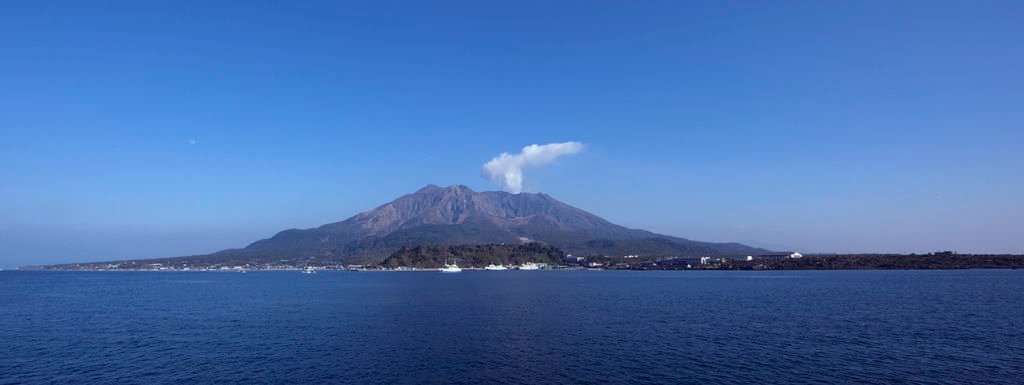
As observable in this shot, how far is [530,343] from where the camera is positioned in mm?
34688

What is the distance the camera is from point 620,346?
108ft

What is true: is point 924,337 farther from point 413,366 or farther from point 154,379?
point 154,379

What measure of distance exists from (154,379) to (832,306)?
169 feet

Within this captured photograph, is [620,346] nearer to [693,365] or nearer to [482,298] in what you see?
[693,365]

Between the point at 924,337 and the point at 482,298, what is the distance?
43.4 metres

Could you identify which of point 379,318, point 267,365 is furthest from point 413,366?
point 379,318

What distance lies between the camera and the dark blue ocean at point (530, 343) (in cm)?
2630

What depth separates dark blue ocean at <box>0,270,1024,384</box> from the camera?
86.3 ft

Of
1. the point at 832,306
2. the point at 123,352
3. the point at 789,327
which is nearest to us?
the point at 123,352

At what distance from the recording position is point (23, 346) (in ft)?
114

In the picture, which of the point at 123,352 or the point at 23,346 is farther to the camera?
the point at 23,346

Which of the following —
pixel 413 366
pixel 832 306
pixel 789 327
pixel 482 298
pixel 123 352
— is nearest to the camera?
pixel 413 366

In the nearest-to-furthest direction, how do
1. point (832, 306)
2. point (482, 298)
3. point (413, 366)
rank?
1. point (413, 366)
2. point (832, 306)
3. point (482, 298)

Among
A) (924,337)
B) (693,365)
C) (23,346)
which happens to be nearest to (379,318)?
(23,346)
